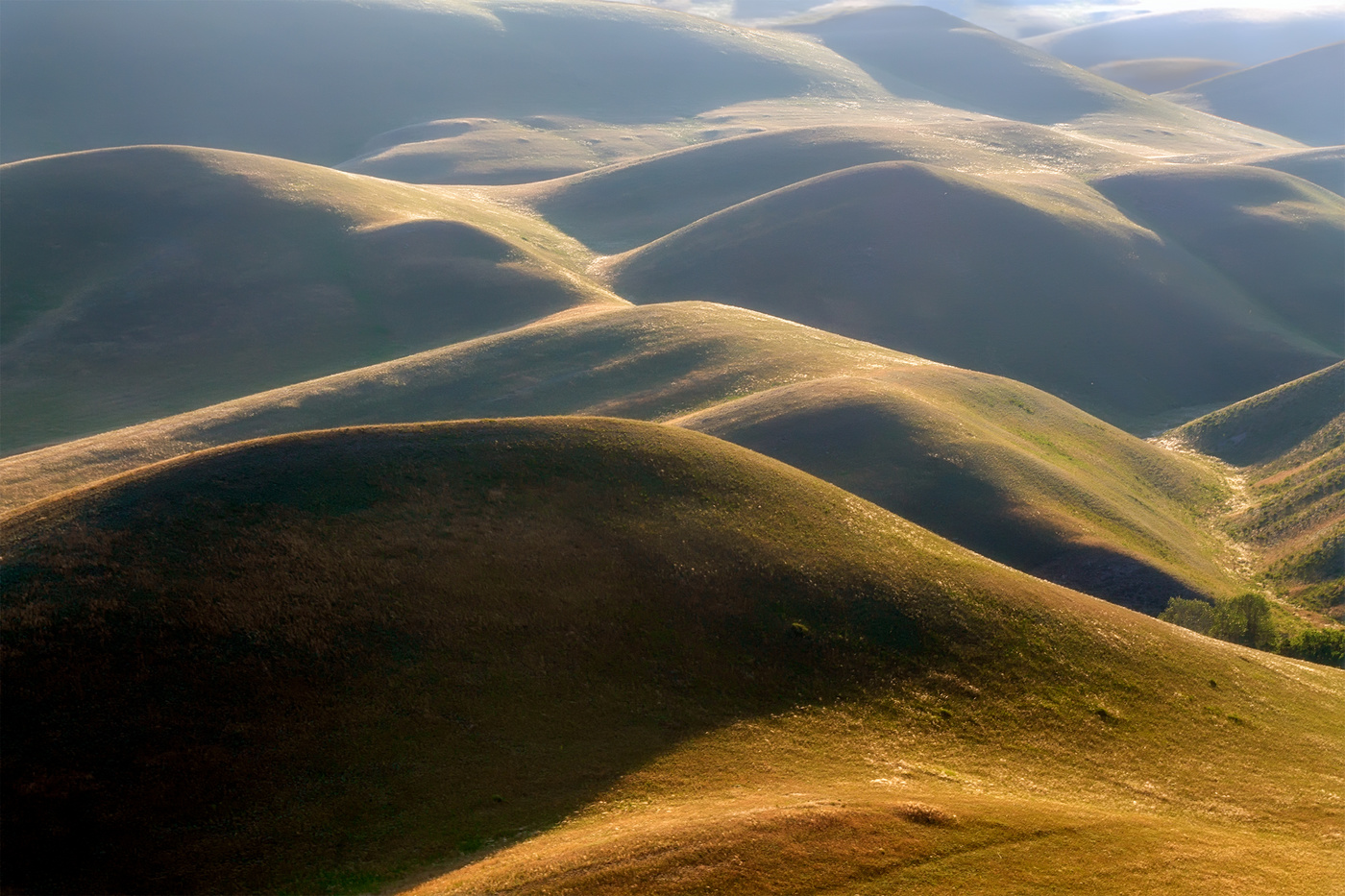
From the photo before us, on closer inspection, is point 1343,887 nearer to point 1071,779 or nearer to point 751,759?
point 1071,779

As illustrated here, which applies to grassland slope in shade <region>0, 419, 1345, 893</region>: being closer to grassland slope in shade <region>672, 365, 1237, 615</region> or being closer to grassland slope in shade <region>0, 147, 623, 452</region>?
grassland slope in shade <region>672, 365, 1237, 615</region>

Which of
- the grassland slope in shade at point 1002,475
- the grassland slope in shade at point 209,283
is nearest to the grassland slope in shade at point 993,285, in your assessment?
the grassland slope in shade at point 209,283

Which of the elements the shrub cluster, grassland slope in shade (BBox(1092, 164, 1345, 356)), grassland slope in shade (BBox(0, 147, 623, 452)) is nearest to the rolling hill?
the shrub cluster

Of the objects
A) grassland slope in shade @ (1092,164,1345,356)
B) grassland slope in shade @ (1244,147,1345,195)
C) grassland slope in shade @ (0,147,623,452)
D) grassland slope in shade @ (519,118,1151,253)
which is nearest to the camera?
grassland slope in shade @ (0,147,623,452)

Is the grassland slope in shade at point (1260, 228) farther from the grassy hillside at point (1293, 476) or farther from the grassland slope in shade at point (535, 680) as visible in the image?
the grassland slope in shade at point (535, 680)

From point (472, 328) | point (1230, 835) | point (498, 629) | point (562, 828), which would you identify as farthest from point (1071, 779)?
point (472, 328)

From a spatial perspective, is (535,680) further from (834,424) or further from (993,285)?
(993,285)
